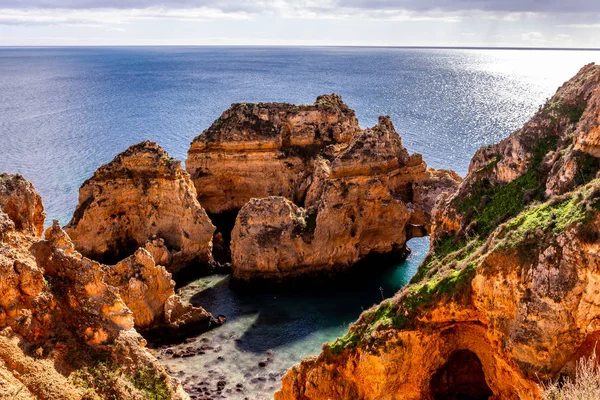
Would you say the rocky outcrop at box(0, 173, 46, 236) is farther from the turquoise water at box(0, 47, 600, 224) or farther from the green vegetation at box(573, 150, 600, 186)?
the turquoise water at box(0, 47, 600, 224)

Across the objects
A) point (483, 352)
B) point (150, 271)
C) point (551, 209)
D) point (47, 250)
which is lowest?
point (150, 271)

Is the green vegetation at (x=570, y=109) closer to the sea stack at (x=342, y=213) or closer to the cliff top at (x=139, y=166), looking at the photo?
the sea stack at (x=342, y=213)

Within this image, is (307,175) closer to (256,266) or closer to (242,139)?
(242,139)

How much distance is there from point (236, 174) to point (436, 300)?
36219 millimetres

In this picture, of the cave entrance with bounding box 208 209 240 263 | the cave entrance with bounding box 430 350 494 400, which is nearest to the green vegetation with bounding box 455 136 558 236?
the cave entrance with bounding box 430 350 494 400

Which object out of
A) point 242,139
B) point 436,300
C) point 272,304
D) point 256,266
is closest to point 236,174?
point 242,139

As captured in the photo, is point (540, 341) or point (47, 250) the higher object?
point (47, 250)

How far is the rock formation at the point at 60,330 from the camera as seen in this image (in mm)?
14789

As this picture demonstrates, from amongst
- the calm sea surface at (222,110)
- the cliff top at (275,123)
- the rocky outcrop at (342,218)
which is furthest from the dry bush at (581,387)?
the cliff top at (275,123)

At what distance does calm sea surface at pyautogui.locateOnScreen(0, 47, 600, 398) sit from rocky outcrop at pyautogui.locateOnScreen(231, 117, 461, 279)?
240 centimetres

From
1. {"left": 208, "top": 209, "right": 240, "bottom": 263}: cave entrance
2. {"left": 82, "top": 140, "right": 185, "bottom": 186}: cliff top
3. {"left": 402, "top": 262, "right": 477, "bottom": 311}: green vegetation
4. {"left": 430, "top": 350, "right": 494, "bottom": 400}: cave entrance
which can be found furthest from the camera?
{"left": 208, "top": 209, "right": 240, "bottom": 263}: cave entrance

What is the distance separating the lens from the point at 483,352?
1947cm

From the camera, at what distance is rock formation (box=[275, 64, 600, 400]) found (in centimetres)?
1590

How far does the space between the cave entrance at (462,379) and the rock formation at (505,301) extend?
0.12 feet
